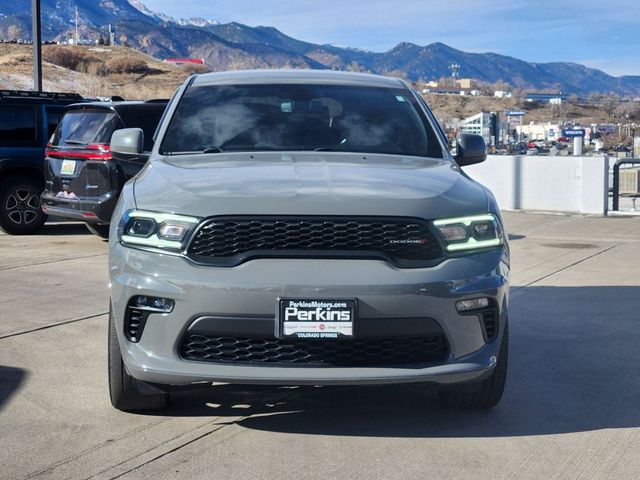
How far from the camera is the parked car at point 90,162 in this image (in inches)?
442

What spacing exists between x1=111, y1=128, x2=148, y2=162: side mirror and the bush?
111 metres

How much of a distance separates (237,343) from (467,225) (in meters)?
1.17

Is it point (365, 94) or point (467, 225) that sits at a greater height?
point (365, 94)

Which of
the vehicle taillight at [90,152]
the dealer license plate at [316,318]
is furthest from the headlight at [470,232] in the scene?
the vehicle taillight at [90,152]

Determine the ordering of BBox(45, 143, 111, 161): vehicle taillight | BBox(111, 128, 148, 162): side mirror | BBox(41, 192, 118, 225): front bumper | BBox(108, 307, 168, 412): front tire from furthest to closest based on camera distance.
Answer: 1. BBox(45, 143, 111, 161): vehicle taillight
2. BBox(41, 192, 118, 225): front bumper
3. BBox(111, 128, 148, 162): side mirror
4. BBox(108, 307, 168, 412): front tire

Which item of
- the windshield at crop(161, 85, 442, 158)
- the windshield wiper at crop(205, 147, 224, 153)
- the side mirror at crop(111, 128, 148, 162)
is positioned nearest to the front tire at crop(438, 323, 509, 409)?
the windshield at crop(161, 85, 442, 158)

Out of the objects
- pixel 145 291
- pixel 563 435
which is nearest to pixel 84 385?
pixel 145 291

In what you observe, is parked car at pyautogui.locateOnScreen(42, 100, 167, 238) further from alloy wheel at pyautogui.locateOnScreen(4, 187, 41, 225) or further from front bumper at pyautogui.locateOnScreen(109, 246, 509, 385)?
front bumper at pyautogui.locateOnScreen(109, 246, 509, 385)

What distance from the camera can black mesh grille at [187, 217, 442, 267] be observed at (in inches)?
166

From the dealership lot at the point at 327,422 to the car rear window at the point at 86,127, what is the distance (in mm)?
4570

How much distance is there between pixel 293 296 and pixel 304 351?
0.29m

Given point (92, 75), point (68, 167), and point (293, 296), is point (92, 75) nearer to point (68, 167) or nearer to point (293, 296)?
point (68, 167)

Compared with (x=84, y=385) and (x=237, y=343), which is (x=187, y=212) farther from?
(x=84, y=385)

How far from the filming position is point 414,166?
16.7 ft
